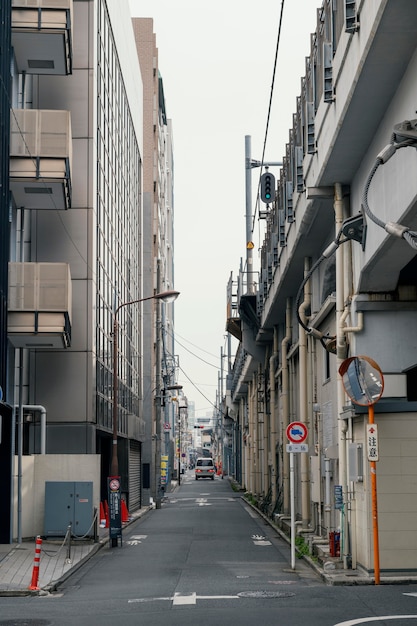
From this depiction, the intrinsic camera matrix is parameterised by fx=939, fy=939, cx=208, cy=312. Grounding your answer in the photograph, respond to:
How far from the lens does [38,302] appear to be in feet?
85.4

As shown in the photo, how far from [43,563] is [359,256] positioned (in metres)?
10.1

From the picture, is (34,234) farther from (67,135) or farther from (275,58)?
(275,58)

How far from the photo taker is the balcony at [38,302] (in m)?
25.9

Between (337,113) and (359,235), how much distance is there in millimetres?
2378

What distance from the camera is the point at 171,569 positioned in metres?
20.0

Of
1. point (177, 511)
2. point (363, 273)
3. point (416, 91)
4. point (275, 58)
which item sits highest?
point (275, 58)

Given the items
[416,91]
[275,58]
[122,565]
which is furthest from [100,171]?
[416,91]

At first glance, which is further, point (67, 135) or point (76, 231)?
point (76, 231)

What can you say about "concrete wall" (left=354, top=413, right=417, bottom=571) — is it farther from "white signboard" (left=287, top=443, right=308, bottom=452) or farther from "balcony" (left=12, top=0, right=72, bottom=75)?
"balcony" (left=12, top=0, right=72, bottom=75)

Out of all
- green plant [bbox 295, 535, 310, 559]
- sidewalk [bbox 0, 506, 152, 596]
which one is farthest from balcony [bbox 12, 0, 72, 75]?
green plant [bbox 295, 535, 310, 559]

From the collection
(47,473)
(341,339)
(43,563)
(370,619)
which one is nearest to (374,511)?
(341,339)

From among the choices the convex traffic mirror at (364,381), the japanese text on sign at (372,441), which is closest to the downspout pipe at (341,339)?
the convex traffic mirror at (364,381)

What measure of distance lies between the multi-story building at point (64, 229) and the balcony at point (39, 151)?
0.03m

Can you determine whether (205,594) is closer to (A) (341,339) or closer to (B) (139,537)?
(A) (341,339)
